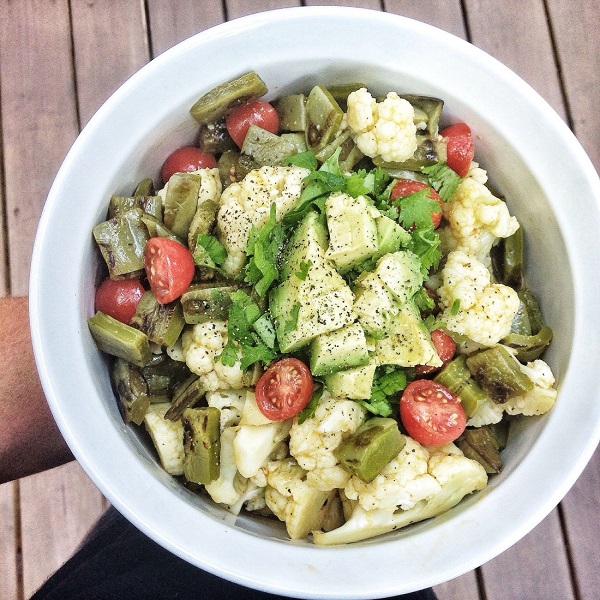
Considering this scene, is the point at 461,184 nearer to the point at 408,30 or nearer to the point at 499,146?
the point at 499,146

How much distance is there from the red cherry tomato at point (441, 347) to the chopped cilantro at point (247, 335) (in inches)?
13.1

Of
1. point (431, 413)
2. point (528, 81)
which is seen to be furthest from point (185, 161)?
point (528, 81)

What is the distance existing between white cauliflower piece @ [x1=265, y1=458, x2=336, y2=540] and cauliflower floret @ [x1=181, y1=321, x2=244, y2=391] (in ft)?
0.69

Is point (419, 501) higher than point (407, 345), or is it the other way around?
point (407, 345)

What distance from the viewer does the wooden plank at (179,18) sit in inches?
85.6

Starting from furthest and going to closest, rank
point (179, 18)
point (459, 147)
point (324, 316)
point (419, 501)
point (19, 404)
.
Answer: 1. point (179, 18)
2. point (19, 404)
3. point (459, 147)
4. point (419, 501)
5. point (324, 316)

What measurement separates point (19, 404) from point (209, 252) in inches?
33.3

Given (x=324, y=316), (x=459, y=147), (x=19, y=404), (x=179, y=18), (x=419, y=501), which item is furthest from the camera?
(x=179, y=18)

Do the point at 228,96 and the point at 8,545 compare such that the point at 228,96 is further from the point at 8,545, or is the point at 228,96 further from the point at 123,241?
the point at 8,545

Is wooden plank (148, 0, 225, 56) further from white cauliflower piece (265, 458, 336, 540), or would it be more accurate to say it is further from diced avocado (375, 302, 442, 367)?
white cauliflower piece (265, 458, 336, 540)

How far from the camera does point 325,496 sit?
4.85 ft

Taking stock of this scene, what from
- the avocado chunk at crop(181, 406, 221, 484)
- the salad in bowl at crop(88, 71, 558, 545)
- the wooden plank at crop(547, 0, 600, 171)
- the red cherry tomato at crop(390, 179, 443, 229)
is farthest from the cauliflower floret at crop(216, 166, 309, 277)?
the wooden plank at crop(547, 0, 600, 171)

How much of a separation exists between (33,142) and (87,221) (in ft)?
3.11

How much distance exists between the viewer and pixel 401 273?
4.45ft
